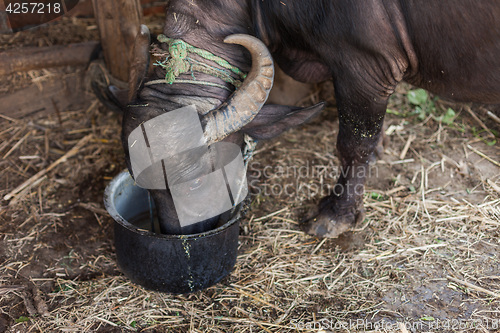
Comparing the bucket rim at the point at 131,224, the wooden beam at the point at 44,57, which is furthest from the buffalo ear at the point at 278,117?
the wooden beam at the point at 44,57

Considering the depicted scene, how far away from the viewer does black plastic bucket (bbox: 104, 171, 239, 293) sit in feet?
9.02

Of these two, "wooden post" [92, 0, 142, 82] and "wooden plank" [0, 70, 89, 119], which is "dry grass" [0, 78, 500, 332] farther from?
"wooden post" [92, 0, 142, 82]

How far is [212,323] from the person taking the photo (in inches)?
109

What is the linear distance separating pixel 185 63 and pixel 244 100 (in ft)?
1.38

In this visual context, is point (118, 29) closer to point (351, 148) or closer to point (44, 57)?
point (44, 57)

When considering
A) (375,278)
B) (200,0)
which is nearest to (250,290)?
(375,278)

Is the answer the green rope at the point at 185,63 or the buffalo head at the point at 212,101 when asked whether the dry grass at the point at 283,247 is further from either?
the green rope at the point at 185,63

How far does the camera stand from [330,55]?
2889 millimetres

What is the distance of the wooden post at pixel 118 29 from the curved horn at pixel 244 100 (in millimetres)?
1694

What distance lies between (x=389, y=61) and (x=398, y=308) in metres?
1.45

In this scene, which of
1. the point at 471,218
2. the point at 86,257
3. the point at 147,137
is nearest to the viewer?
the point at 147,137

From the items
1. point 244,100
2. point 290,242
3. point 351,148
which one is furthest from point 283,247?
point 244,100

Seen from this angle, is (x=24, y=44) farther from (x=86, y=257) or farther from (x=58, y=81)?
(x=86, y=257)

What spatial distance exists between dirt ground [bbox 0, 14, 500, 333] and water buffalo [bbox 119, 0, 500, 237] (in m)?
0.68
